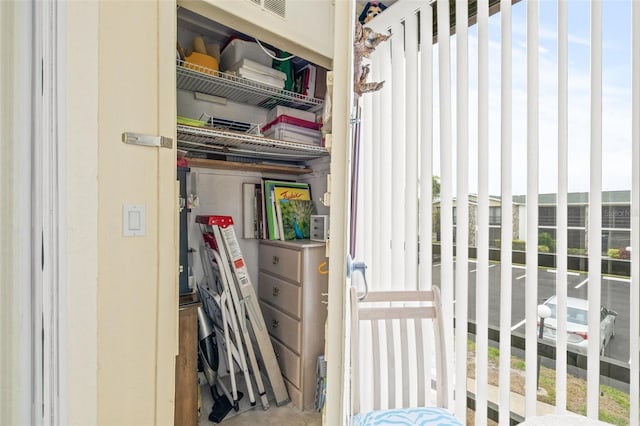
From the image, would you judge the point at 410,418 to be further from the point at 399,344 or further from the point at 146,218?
the point at 146,218

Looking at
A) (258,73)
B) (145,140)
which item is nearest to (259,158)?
(258,73)

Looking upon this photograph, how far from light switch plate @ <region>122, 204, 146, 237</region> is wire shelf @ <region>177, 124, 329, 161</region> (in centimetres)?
60

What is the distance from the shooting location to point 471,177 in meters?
1.24

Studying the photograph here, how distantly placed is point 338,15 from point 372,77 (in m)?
1.23

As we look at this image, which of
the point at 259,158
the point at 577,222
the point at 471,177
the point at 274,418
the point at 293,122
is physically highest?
the point at 293,122

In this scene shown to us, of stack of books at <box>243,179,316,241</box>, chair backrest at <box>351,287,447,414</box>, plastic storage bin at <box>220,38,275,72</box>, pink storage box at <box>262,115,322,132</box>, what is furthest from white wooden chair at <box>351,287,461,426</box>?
plastic storage bin at <box>220,38,275,72</box>

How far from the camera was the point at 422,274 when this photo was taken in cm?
139

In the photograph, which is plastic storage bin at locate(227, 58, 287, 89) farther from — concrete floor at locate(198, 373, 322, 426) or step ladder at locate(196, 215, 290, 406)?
concrete floor at locate(198, 373, 322, 426)

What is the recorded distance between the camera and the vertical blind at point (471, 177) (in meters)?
0.95

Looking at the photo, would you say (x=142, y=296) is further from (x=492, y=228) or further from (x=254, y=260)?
(x=492, y=228)

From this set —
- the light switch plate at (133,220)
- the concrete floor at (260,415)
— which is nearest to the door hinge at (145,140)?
the light switch plate at (133,220)

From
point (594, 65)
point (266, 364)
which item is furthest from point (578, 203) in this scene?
point (266, 364)

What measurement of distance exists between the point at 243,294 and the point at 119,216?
0.93 m

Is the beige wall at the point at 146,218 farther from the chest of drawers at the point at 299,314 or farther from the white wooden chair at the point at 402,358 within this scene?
the chest of drawers at the point at 299,314
